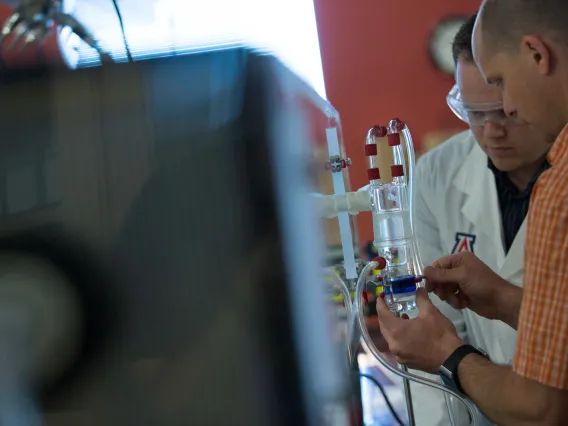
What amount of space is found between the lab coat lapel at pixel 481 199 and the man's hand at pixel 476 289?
391 millimetres

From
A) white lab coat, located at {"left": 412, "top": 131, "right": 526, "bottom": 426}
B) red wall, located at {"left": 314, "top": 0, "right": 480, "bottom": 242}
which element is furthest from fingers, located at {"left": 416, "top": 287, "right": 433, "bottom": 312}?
red wall, located at {"left": 314, "top": 0, "right": 480, "bottom": 242}

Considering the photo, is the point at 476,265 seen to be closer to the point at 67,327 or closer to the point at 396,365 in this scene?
the point at 396,365

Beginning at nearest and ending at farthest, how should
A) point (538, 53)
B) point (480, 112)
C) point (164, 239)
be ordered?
point (164, 239), point (538, 53), point (480, 112)

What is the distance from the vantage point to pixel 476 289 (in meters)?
1.10

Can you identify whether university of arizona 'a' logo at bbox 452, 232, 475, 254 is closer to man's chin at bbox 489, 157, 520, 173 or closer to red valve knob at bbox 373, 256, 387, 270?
man's chin at bbox 489, 157, 520, 173

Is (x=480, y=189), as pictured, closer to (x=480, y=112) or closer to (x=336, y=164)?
(x=480, y=112)

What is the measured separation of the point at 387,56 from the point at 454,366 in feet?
7.97

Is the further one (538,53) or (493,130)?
(493,130)

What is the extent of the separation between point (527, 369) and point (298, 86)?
456 mm

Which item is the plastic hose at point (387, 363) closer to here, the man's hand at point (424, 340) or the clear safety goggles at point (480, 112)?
the man's hand at point (424, 340)

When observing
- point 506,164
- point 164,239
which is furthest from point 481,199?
point 164,239

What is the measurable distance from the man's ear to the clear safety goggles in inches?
18.3

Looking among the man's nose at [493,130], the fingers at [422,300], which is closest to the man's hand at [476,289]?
the fingers at [422,300]

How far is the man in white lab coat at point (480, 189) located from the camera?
4.36 ft
